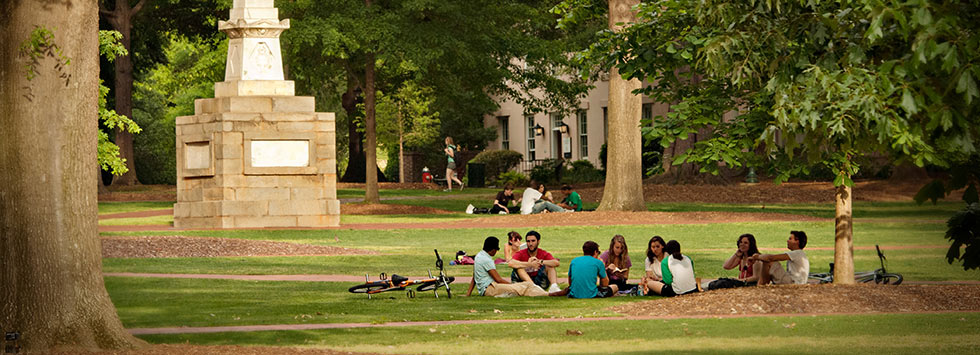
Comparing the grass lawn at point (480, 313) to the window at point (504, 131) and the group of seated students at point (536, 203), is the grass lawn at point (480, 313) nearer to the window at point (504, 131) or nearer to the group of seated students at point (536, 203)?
the group of seated students at point (536, 203)

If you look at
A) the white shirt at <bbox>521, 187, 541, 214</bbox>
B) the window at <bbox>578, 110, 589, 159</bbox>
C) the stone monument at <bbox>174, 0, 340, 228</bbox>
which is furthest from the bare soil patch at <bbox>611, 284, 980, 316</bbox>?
the window at <bbox>578, 110, 589, 159</bbox>

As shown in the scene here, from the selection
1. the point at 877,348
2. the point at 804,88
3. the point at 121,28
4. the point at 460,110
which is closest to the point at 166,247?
the point at 877,348

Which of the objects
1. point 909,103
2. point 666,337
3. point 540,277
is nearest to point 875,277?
point 540,277

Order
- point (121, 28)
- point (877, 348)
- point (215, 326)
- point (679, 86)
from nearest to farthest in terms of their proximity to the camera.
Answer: point (877, 348), point (215, 326), point (679, 86), point (121, 28)

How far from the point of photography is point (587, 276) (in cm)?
1524

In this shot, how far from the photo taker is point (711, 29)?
1138 centimetres

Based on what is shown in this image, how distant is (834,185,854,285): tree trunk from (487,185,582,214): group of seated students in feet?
51.5

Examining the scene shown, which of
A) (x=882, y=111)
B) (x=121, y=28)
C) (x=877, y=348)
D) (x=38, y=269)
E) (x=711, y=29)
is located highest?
(x=121, y=28)

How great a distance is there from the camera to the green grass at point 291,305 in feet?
43.4

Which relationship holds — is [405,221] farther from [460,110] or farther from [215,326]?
[460,110]

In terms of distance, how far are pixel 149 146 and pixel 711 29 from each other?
49016 millimetres

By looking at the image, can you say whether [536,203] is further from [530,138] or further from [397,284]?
[530,138]

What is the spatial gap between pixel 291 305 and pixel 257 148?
1414cm

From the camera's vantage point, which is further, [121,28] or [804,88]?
[121,28]
